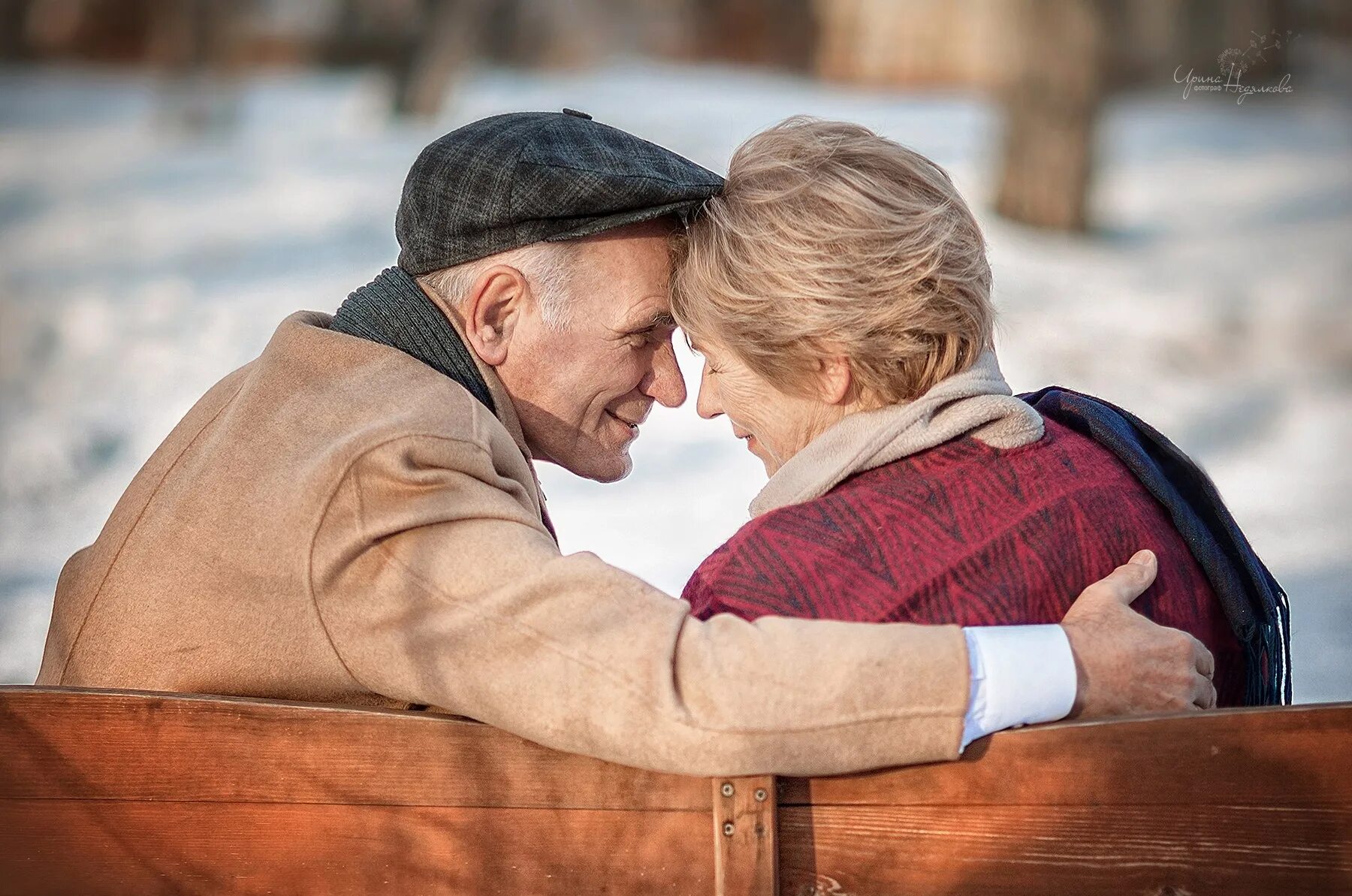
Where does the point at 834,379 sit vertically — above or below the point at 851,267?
below

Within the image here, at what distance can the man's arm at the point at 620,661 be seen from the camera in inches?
63.4

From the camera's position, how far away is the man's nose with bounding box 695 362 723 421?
2277mm

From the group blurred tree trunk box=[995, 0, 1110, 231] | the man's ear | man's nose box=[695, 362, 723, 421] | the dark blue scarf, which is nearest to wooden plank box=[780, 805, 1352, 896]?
the dark blue scarf

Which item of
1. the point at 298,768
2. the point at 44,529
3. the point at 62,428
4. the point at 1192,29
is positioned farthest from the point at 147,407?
the point at 1192,29

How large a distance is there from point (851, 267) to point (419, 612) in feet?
2.58

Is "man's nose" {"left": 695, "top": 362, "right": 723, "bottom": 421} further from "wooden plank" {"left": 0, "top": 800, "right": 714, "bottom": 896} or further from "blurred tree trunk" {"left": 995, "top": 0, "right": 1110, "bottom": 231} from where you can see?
"blurred tree trunk" {"left": 995, "top": 0, "right": 1110, "bottom": 231}

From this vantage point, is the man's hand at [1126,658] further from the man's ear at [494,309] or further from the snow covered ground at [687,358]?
the snow covered ground at [687,358]

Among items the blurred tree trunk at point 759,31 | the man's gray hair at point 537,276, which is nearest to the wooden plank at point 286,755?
the man's gray hair at point 537,276

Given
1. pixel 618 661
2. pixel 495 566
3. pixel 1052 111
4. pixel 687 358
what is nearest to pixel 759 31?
pixel 1052 111

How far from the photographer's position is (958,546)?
1794 millimetres

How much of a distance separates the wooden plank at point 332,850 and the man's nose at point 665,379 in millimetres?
957

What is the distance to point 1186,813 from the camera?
167 centimetres

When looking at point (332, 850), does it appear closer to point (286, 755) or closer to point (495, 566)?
point (286, 755)

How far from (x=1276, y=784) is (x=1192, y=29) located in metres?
10.4
